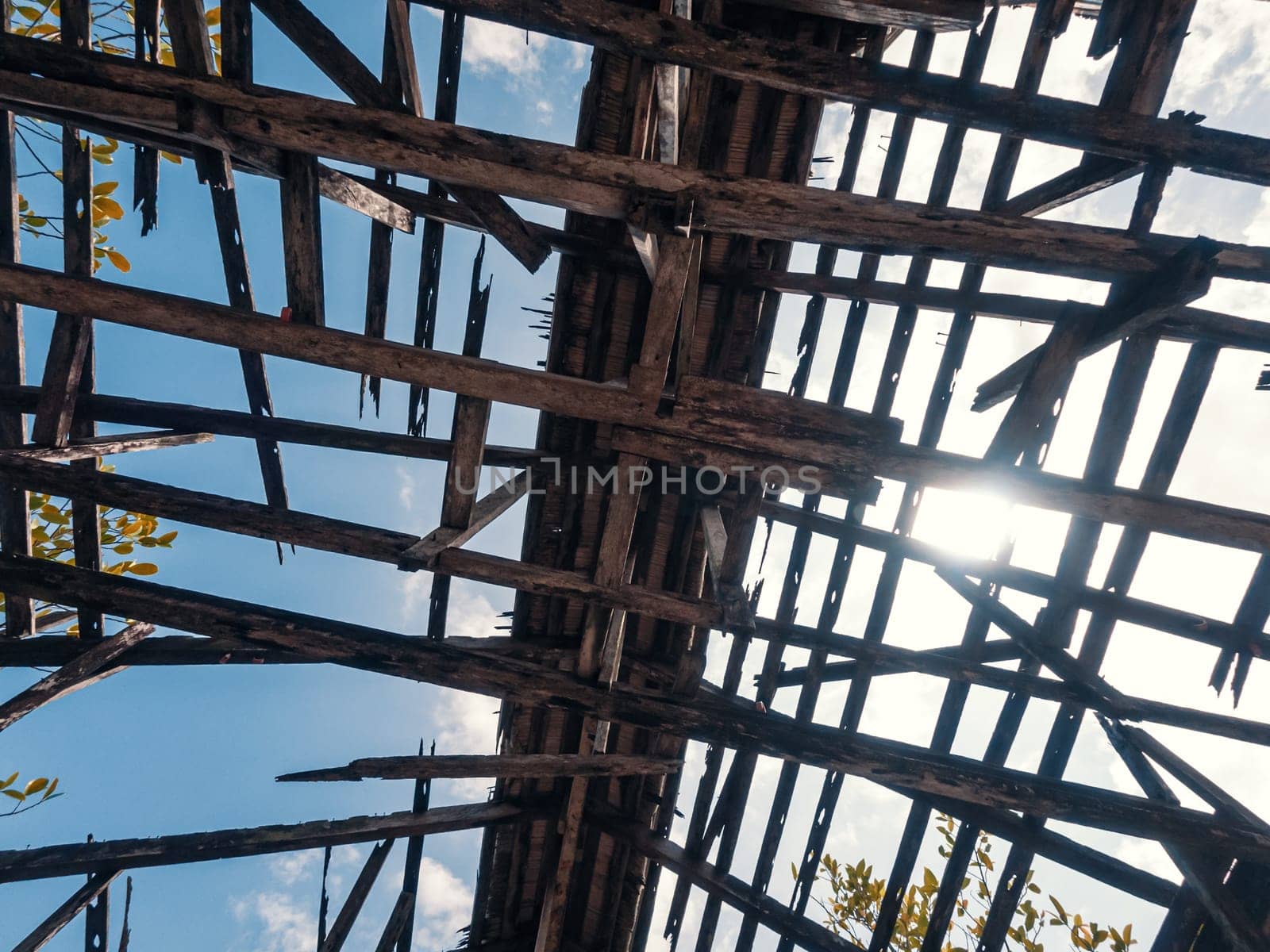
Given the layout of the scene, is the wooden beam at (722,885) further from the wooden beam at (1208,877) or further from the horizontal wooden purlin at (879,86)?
the horizontal wooden purlin at (879,86)

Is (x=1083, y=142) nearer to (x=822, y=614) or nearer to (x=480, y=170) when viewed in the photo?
(x=480, y=170)

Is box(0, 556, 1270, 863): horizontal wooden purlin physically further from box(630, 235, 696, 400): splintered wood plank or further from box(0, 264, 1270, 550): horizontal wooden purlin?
box(630, 235, 696, 400): splintered wood plank

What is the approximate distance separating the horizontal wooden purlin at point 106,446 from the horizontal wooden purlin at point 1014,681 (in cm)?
425

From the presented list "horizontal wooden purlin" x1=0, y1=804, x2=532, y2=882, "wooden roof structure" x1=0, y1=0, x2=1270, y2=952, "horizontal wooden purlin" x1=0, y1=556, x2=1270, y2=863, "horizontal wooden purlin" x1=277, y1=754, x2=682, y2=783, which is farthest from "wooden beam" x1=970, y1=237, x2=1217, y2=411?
"horizontal wooden purlin" x1=0, y1=804, x2=532, y2=882

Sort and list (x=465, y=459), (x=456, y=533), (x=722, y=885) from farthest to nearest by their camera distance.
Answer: (x=722, y=885) → (x=456, y=533) → (x=465, y=459)

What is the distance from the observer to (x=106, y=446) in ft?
12.1

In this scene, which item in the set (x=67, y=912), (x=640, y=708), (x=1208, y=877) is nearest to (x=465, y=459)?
(x=640, y=708)

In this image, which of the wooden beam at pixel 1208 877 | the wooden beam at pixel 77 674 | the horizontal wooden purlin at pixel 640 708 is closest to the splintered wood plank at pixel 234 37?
the horizontal wooden purlin at pixel 640 708

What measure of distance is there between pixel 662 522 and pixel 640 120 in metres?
2.89

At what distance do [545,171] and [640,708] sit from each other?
287 cm

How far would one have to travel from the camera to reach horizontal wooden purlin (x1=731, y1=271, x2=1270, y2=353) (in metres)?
2.98

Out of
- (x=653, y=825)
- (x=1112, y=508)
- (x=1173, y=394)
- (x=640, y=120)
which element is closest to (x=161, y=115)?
(x=640, y=120)

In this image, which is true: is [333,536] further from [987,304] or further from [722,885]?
[722,885]

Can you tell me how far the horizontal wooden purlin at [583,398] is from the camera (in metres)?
2.52
